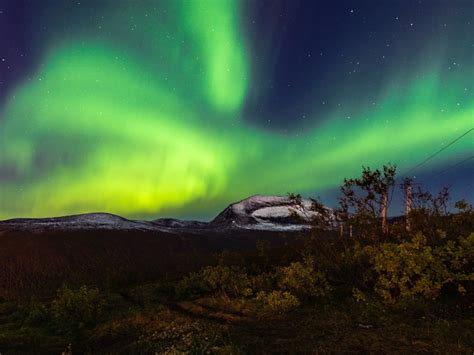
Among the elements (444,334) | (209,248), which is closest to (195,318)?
(444,334)

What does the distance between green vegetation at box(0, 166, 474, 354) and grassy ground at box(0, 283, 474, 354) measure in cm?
3

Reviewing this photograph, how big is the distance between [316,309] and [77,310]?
27.0 ft

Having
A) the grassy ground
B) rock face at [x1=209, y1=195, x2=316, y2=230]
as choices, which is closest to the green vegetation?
the grassy ground

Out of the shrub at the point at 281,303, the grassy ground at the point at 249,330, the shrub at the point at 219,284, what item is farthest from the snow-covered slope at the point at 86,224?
the shrub at the point at 281,303

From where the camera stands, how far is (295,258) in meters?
23.8

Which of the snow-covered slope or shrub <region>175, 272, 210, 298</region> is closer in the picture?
shrub <region>175, 272, 210, 298</region>

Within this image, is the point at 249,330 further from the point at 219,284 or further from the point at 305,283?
the point at 219,284

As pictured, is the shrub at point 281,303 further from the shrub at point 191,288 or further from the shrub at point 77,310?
the shrub at point 77,310

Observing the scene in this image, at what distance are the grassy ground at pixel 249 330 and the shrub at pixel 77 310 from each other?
24 cm

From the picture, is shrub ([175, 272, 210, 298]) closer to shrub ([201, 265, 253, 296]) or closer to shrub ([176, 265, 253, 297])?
shrub ([176, 265, 253, 297])

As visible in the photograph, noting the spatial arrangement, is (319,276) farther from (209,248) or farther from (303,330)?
(209,248)

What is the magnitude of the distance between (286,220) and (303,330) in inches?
5282

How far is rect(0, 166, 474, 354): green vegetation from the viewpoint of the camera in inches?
337

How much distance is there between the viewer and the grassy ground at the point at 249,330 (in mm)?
8108
